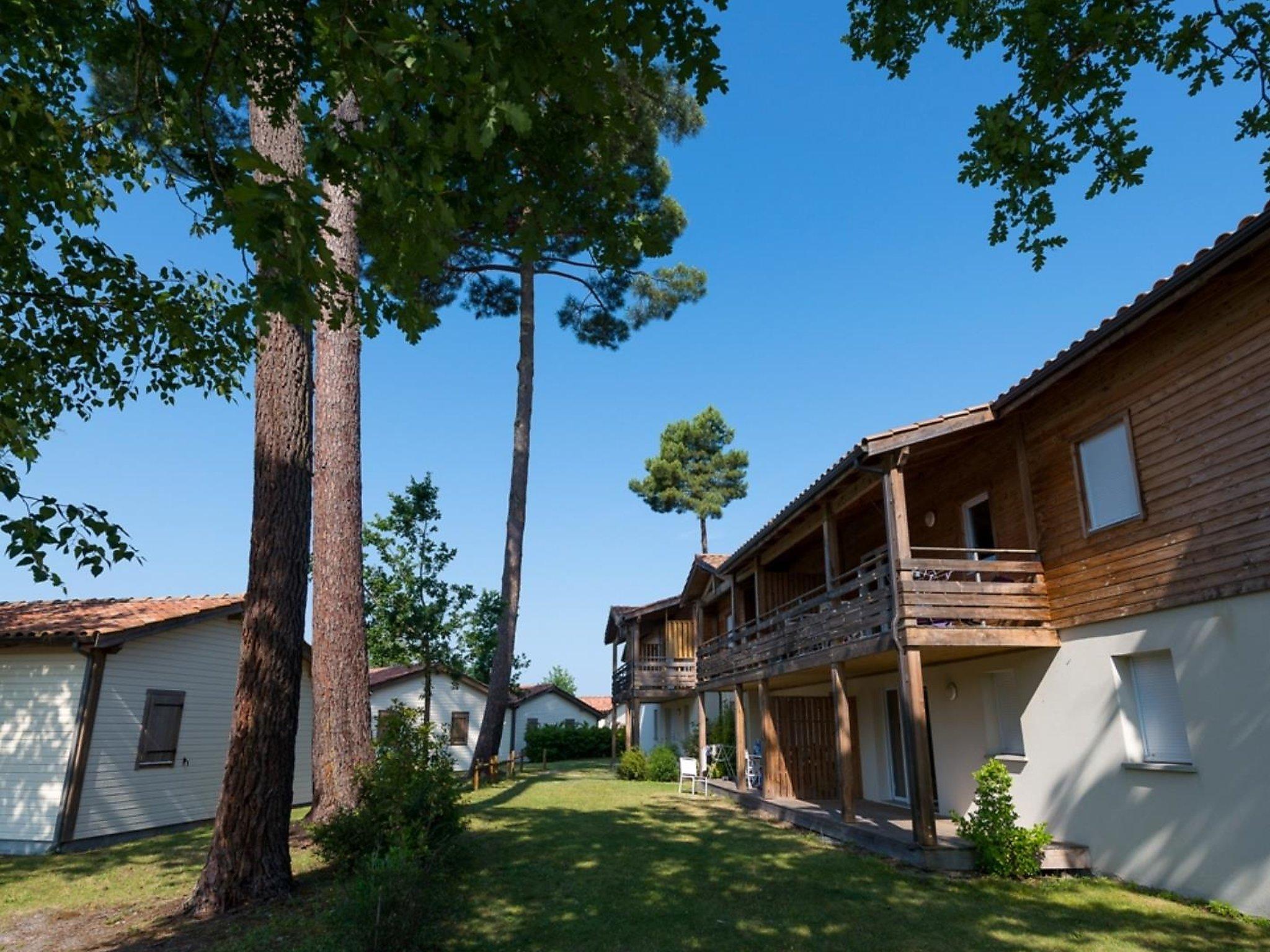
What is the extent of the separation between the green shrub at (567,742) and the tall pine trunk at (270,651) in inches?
1386

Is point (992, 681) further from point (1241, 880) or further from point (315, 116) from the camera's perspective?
point (315, 116)

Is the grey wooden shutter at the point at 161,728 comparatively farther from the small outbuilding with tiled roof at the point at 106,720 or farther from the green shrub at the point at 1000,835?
the green shrub at the point at 1000,835

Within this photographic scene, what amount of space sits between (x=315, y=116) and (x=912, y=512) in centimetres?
1318

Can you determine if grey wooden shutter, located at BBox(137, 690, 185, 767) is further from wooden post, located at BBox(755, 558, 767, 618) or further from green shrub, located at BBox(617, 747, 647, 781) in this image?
green shrub, located at BBox(617, 747, 647, 781)

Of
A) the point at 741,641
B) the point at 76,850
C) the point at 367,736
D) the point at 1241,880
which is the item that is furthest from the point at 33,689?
the point at 1241,880

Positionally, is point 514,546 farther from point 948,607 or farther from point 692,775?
point 948,607

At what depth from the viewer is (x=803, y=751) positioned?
56.1ft

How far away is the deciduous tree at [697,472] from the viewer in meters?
41.5

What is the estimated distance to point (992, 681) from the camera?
12.0 metres

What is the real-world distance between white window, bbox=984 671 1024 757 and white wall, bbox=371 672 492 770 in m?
26.0

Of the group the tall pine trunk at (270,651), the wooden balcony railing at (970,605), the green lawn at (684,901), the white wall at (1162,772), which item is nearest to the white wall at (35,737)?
the green lawn at (684,901)

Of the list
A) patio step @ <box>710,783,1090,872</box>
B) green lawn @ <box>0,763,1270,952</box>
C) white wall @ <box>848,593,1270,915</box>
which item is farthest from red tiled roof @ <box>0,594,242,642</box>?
white wall @ <box>848,593,1270,915</box>

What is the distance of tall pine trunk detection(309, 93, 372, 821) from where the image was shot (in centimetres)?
1078

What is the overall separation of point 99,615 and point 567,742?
1216 inches
